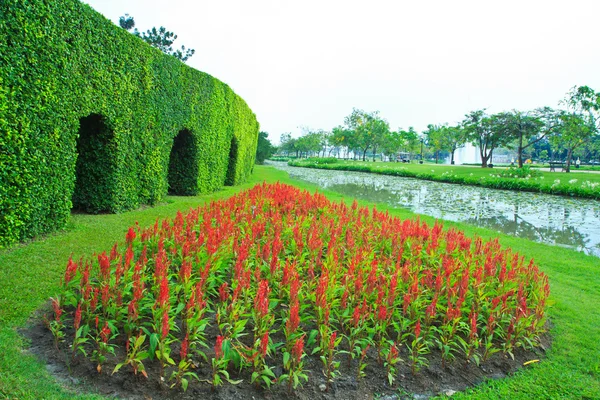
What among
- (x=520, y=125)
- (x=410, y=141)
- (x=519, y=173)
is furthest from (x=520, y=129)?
(x=410, y=141)

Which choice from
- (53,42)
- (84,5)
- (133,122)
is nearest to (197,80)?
(133,122)

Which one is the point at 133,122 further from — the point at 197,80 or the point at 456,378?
the point at 456,378

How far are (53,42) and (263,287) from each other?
5.58 m

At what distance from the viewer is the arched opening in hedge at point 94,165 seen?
27.7 ft

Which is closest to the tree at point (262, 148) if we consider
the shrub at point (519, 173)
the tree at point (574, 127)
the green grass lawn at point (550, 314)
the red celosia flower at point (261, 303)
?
the shrub at point (519, 173)

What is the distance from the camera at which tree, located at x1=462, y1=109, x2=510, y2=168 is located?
38.3 metres

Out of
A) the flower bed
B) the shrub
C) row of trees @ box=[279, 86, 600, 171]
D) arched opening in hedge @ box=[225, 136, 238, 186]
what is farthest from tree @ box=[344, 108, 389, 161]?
the flower bed

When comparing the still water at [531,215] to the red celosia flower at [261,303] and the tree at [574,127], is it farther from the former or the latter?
the tree at [574,127]

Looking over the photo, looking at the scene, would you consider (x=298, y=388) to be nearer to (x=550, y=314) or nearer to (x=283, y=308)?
(x=283, y=308)

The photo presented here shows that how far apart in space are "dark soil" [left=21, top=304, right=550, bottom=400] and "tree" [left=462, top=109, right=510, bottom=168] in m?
39.8

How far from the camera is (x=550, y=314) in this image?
4523 millimetres

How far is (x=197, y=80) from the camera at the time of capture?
41.3 feet

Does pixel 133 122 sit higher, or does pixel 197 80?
pixel 197 80

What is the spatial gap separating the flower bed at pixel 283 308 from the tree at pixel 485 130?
37902 mm
